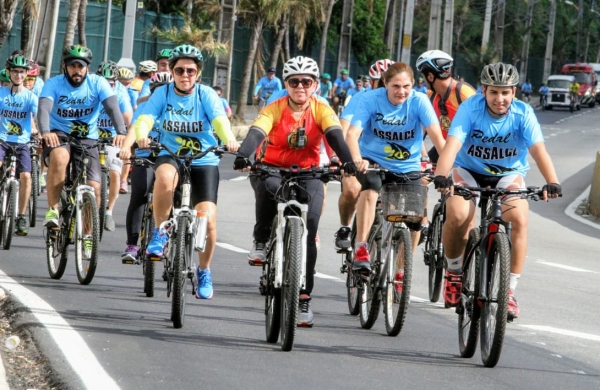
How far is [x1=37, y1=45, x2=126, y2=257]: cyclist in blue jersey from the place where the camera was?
10844 millimetres

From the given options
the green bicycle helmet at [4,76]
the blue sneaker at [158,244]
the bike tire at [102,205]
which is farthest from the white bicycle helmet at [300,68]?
the green bicycle helmet at [4,76]

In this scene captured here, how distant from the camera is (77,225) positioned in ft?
33.9

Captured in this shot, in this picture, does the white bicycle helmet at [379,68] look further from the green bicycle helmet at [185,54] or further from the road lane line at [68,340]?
the road lane line at [68,340]

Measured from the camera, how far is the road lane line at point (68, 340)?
22.4 feet

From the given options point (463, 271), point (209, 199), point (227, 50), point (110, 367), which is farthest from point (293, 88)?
point (227, 50)

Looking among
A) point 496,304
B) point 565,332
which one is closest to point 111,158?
point 565,332

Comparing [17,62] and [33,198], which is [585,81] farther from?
[17,62]

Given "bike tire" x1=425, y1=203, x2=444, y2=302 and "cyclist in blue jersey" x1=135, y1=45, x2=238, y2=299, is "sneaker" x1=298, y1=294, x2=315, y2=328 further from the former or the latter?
"bike tire" x1=425, y1=203, x2=444, y2=302

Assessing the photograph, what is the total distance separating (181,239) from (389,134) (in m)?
2.14

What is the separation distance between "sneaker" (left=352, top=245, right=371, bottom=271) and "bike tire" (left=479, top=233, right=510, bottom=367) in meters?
1.44

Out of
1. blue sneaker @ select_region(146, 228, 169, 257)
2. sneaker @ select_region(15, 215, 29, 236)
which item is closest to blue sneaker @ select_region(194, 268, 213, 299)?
blue sneaker @ select_region(146, 228, 169, 257)

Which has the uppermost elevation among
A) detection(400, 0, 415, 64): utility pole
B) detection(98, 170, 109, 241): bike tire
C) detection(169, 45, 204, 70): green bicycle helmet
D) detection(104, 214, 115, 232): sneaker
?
detection(400, 0, 415, 64): utility pole

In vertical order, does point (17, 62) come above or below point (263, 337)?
above

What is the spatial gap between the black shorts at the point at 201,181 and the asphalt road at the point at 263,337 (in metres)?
0.82
